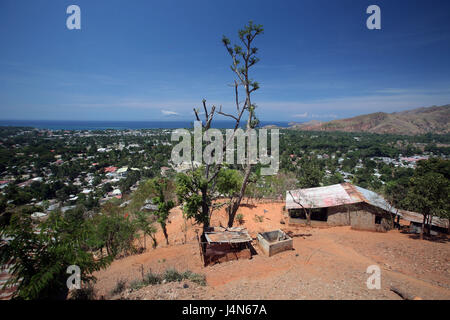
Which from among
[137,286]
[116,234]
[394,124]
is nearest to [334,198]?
[137,286]

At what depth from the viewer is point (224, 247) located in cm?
827

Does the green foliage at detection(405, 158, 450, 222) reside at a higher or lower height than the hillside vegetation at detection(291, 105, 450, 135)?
lower

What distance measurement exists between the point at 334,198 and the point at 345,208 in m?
0.92

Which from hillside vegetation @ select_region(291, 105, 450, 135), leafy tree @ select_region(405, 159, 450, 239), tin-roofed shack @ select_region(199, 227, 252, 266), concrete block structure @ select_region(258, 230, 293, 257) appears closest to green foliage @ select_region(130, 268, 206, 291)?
tin-roofed shack @ select_region(199, 227, 252, 266)

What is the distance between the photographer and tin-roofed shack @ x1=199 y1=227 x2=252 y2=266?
813 cm

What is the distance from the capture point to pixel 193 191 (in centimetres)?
877

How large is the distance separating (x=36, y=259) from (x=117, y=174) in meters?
45.9

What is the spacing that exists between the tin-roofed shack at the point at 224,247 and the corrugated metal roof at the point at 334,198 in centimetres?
690

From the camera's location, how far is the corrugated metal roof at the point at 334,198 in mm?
12971

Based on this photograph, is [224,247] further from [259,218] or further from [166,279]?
[259,218]

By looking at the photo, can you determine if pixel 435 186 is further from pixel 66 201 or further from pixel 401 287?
pixel 66 201

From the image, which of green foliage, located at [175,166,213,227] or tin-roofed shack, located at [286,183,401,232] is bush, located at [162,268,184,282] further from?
tin-roofed shack, located at [286,183,401,232]
